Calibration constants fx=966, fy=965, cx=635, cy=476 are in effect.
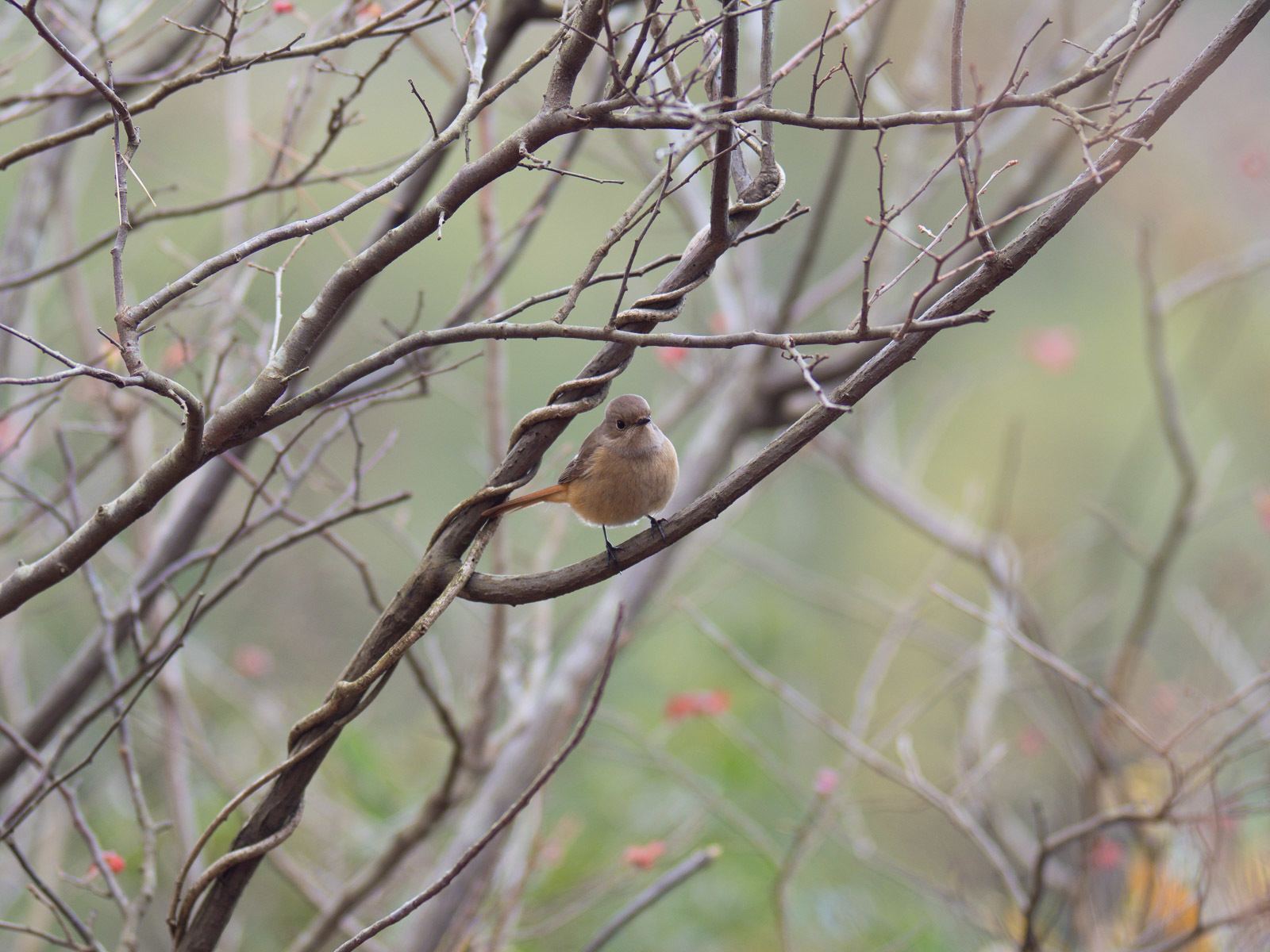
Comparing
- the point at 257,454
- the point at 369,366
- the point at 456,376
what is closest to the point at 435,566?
the point at 369,366

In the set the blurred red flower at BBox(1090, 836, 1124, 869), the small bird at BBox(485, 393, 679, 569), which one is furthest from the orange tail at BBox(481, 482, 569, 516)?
the blurred red flower at BBox(1090, 836, 1124, 869)

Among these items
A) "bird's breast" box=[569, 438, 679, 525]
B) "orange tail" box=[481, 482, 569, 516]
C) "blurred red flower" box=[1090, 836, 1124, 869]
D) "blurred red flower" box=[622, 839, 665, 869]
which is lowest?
"blurred red flower" box=[1090, 836, 1124, 869]

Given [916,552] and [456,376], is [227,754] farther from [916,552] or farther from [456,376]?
[916,552]

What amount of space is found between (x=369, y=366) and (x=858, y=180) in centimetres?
546

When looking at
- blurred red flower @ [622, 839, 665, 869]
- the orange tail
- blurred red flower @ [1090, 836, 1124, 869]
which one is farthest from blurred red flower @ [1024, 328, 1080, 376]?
the orange tail

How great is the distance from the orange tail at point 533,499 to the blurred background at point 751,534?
264 mm

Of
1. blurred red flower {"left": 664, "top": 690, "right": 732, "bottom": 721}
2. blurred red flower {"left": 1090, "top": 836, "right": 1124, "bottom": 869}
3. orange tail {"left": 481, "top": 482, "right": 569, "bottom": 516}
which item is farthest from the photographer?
blurred red flower {"left": 664, "top": 690, "right": 732, "bottom": 721}

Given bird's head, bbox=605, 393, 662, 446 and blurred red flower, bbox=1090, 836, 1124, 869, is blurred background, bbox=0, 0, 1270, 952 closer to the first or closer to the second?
blurred red flower, bbox=1090, 836, 1124, 869

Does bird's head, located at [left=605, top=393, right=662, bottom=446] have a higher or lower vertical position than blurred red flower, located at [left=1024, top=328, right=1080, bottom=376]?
lower

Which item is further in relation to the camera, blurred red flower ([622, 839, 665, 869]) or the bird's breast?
blurred red flower ([622, 839, 665, 869])

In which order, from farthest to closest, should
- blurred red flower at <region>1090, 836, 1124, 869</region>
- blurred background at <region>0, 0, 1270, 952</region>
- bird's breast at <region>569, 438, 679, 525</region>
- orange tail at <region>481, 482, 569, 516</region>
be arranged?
blurred red flower at <region>1090, 836, 1124, 869</region> < blurred background at <region>0, 0, 1270, 952</region> < bird's breast at <region>569, 438, 679, 525</region> < orange tail at <region>481, 482, 569, 516</region>

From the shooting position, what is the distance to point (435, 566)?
107 centimetres

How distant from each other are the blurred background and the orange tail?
0.26m

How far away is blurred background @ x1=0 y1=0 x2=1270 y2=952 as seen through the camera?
2.26 metres
